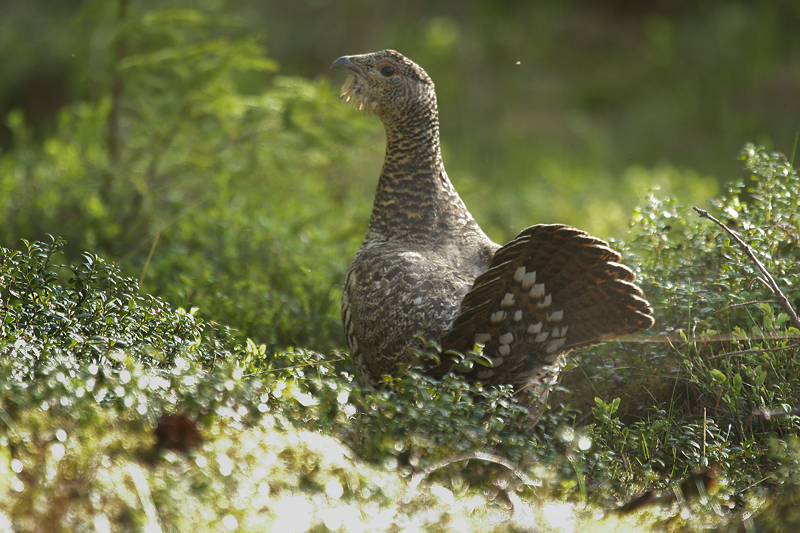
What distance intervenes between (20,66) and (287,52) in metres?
5.58

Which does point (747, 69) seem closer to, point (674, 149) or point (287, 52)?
point (674, 149)

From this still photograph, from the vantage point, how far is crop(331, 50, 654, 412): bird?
2988mm

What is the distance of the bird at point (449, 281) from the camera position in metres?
2.99

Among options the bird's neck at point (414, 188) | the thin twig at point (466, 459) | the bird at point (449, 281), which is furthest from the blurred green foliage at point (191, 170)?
the thin twig at point (466, 459)

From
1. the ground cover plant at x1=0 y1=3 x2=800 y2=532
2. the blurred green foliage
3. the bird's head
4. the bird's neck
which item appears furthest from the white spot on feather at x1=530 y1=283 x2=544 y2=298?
the blurred green foliage

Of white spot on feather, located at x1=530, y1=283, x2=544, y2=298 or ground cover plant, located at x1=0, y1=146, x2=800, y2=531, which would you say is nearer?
ground cover plant, located at x1=0, y1=146, x2=800, y2=531

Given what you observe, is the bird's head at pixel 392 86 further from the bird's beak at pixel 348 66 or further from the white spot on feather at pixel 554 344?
the white spot on feather at pixel 554 344

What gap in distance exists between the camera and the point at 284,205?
7.22m

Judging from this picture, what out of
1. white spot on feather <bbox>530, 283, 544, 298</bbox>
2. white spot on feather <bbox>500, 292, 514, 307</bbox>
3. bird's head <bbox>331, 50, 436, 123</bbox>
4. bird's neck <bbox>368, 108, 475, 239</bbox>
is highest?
bird's head <bbox>331, 50, 436, 123</bbox>

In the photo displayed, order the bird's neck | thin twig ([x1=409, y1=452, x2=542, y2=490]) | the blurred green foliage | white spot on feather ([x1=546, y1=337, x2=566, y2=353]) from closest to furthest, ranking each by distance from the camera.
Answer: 1. thin twig ([x1=409, y1=452, x2=542, y2=490])
2. white spot on feather ([x1=546, y1=337, x2=566, y2=353])
3. the bird's neck
4. the blurred green foliage

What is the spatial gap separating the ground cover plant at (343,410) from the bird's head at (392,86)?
4.79 ft

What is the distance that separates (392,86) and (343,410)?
7.60 ft

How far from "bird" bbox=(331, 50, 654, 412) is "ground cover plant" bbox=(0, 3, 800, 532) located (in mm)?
203

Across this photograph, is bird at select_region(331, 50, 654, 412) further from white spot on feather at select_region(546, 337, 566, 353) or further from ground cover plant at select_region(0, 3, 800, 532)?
ground cover plant at select_region(0, 3, 800, 532)
